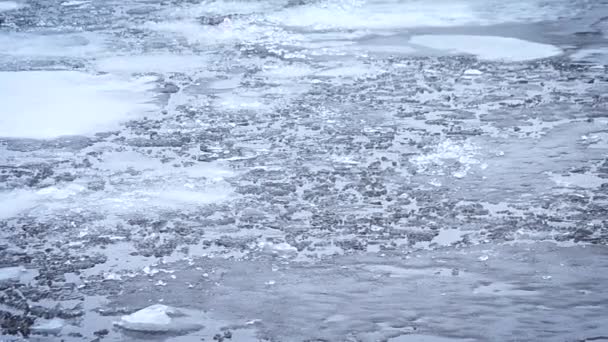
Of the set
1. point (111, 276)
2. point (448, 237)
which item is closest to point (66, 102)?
point (111, 276)

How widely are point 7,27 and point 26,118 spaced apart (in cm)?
604

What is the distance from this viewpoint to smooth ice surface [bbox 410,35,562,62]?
11.8m

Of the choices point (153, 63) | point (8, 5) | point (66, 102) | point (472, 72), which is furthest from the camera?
point (8, 5)

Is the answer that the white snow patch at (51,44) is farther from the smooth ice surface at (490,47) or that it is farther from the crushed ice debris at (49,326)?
the crushed ice debris at (49,326)

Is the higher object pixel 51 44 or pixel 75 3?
pixel 75 3

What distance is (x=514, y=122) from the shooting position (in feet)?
30.0

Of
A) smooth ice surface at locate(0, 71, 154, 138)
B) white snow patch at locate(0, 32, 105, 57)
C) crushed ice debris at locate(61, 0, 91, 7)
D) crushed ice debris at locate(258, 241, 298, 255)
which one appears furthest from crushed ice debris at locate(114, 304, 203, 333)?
crushed ice debris at locate(61, 0, 91, 7)

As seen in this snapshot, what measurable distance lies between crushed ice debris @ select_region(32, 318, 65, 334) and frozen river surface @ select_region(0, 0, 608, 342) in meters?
0.02

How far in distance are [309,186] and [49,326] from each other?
3040 mm

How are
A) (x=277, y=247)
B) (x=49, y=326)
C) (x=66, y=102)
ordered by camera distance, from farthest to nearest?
1. (x=66, y=102)
2. (x=277, y=247)
3. (x=49, y=326)

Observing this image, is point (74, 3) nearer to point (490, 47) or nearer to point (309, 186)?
point (490, 47)

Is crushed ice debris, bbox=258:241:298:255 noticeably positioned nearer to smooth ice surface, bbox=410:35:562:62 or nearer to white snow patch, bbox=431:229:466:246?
white snow patch, bbox=431:229:466:246

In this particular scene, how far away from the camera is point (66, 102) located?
34.1 feet

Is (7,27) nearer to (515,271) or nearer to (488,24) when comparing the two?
(488,24)
